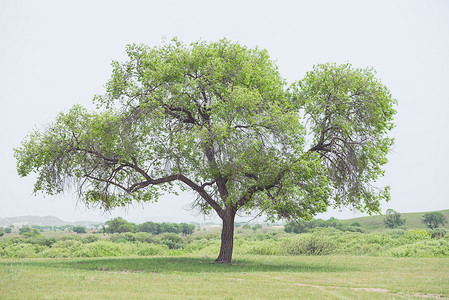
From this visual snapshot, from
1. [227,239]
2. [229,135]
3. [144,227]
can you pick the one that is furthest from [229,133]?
[144,227]

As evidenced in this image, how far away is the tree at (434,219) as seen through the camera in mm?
75562

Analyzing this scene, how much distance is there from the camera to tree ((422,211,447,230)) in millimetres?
75562

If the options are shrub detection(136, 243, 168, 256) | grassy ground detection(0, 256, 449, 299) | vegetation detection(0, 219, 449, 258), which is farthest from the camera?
shrub detection(136, 243, 168, 256)

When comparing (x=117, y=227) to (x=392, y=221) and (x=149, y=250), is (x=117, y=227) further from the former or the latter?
(x=392, y=221)

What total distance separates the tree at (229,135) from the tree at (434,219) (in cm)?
6120

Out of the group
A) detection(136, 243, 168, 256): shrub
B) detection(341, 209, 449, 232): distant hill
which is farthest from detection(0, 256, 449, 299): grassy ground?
detection(341, 209, 449, 232): distant hill

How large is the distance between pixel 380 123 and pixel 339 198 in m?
4.44

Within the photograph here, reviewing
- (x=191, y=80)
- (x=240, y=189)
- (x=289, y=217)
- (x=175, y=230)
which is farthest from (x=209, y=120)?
(x=175, y=230)

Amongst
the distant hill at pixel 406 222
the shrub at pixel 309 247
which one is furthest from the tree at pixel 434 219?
the shrub at pixel 309 247

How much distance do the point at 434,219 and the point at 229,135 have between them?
68.8 m

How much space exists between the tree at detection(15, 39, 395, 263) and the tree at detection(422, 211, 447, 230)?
61200 mm

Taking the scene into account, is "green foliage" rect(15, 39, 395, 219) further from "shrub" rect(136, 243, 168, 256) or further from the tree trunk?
"shrub" rect(136, 243, 168, 256)

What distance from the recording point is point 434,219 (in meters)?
76.3

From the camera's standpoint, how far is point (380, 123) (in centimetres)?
2217
